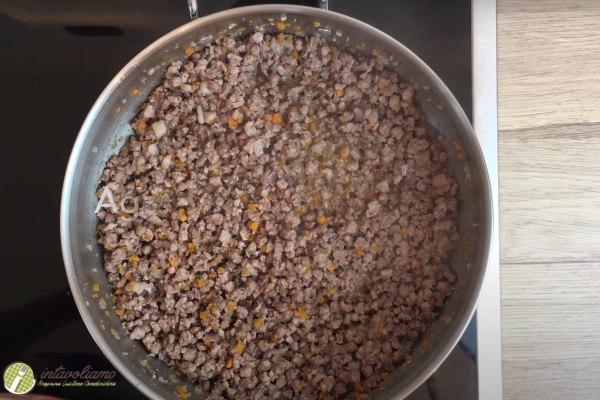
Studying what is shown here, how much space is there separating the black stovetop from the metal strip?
0.08 ft

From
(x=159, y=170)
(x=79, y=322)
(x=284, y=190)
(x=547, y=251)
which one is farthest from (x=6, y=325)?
(x=547, y=251)

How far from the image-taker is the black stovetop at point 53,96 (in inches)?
52.8

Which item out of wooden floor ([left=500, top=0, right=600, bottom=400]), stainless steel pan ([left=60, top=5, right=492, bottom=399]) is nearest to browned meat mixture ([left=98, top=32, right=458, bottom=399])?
stainless steel pan ([left=60, top=5, right=492, bottom=399])

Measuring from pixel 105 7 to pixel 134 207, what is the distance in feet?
1.54

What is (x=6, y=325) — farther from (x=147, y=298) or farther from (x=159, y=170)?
(x=159, y=170)

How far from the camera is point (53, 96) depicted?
135 cm

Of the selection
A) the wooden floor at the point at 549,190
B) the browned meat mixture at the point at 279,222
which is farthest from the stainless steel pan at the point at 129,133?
the wooden floor at the point at 549,190

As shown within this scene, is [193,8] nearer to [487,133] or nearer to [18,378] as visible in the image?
[487,133]

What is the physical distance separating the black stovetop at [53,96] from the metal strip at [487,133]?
0.08 feet

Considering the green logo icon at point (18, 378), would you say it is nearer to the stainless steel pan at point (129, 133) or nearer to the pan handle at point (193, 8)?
the stainless steel pan at point (129, 133)

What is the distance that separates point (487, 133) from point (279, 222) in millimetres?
531

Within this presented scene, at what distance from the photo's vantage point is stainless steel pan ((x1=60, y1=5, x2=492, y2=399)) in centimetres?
123

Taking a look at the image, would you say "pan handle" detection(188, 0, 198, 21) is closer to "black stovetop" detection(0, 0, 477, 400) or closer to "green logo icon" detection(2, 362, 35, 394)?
"black stovetop" detection(0, 0, 477, 400)

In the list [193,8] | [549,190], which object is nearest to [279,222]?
[193,8]
